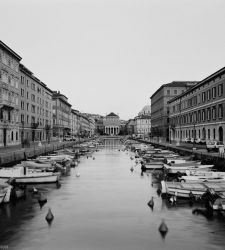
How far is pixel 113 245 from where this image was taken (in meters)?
16.5

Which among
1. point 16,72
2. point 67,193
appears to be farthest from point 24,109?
point 67,193

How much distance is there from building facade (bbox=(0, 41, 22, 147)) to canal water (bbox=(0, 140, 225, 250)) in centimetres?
4161

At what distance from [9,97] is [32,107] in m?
23.7

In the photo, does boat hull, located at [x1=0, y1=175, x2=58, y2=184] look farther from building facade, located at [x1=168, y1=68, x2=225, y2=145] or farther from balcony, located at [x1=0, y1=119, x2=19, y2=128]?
building facade, located at [x1=168, y1=68, x2=225, y2=145]

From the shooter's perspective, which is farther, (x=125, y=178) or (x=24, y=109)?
(x=24, y=109)

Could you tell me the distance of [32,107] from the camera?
95.8m

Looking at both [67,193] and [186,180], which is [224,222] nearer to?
[186,180]

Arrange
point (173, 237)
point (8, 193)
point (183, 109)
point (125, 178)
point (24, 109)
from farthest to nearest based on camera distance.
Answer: point (183, 109) → point (24, 109) → point (125, 178) → point (8, 193) → point (173, 237)

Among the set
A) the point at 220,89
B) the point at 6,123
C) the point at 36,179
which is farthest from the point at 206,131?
the point at 36,179

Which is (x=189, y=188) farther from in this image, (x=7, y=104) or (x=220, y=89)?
(x=7, y=104)

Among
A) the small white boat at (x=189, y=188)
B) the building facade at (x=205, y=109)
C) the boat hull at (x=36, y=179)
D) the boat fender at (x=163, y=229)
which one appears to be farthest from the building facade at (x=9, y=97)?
the boat fender at (x=163, y=229)

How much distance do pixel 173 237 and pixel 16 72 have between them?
6686 cm

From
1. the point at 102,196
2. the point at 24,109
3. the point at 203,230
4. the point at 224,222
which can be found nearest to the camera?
the point at 203,230

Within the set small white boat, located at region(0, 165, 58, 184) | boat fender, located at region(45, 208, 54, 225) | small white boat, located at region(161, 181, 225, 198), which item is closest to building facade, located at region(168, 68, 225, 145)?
small white boat, located at region(161, 181, 225, 198)
